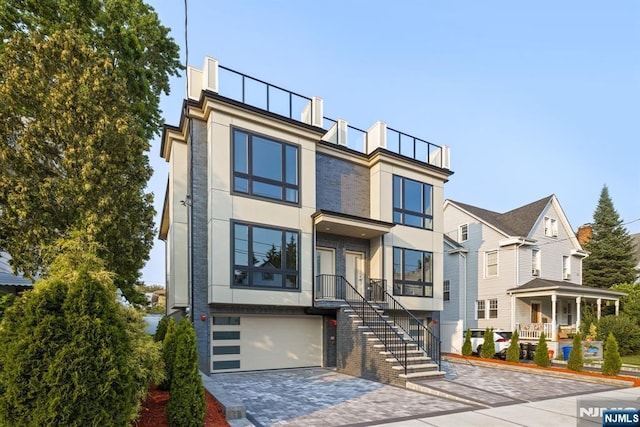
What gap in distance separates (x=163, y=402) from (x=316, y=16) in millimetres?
11973

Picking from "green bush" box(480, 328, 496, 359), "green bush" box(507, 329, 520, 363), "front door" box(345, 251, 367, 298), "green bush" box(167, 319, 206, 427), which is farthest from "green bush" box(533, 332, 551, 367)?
"green bush" box(167, 319, 206, 427)

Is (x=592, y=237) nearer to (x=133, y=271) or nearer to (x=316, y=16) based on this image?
(x=316, y=16)

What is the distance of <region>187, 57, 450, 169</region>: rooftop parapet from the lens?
449 inches

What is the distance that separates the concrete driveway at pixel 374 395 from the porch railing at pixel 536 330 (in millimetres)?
7595

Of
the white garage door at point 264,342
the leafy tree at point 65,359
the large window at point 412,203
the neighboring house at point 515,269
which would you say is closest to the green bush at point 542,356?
the large window at point 412,203

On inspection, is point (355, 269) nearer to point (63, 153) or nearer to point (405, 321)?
point (405, 321)

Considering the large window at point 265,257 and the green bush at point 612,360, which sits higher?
the large window at point 265,257

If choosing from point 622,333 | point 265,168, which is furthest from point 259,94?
point 622,333

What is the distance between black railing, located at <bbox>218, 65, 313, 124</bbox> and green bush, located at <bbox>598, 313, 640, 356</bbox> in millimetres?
17556

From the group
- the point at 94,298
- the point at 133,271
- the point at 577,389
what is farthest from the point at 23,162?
the point at 577,389

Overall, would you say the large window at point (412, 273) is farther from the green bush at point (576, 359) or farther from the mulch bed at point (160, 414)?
the mulch bed at point (160, 414)

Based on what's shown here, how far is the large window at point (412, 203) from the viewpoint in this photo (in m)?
15.2

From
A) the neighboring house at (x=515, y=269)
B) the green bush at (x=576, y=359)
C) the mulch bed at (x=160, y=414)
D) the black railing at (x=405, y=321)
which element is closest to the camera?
the mulch bed at (x=160, y=414)

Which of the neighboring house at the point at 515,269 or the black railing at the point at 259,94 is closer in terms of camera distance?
the black railing at the point at 259,94
